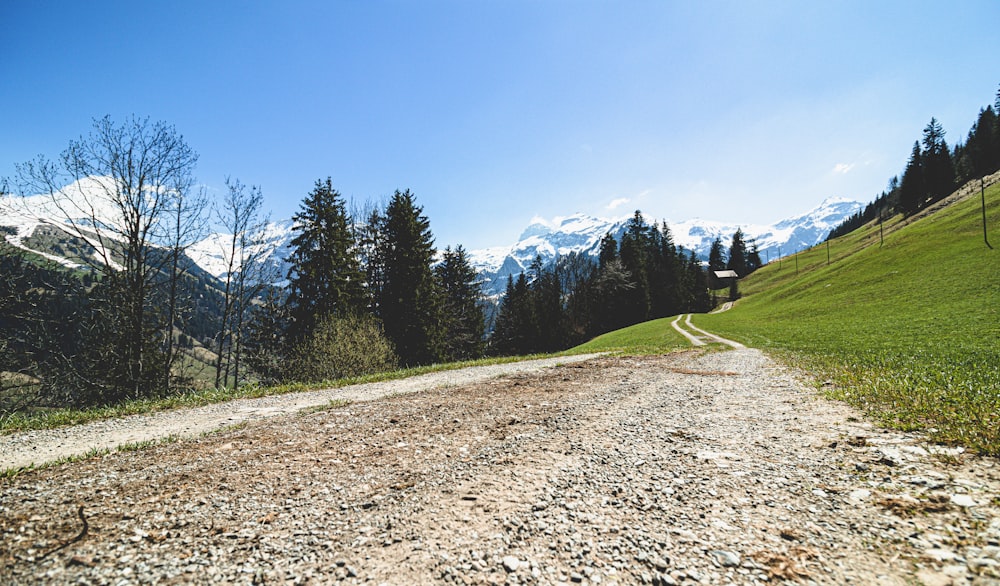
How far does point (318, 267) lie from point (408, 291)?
23.4 ft

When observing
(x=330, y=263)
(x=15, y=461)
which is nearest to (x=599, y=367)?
(x=15, y=461)

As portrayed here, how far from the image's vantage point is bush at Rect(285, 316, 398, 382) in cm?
1866

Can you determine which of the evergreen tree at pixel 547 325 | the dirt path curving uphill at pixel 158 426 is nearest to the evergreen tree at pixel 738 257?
the evergreen tree at pixel 547 325

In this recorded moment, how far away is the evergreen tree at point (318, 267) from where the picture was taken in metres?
25.5

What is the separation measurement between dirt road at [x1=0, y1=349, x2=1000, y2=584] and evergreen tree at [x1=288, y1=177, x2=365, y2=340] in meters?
20.2

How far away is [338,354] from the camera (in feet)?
61.8

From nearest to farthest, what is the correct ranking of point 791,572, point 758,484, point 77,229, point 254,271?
point 791,572
point 758,484
point 77,229
point 254,271

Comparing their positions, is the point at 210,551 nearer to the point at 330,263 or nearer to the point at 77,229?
the point at 77,229

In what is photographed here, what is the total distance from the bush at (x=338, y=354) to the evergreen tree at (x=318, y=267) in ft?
15.2

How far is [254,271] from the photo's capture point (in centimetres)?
2517

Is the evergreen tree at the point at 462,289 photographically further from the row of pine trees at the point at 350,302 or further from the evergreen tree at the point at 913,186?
the evergreen tree at the point at 913,186

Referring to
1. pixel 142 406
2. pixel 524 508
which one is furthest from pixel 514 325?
pixel 524 508

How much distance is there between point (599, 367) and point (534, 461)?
12044 mm

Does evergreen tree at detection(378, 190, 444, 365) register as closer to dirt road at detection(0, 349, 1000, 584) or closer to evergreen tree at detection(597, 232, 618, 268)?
dirt road at detection(0, 349, 1000, 584)
